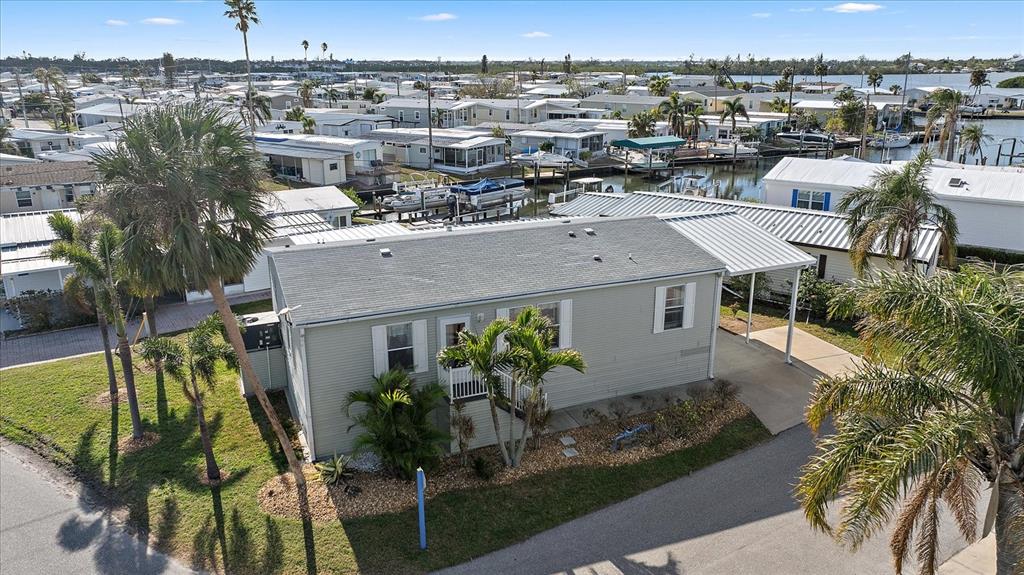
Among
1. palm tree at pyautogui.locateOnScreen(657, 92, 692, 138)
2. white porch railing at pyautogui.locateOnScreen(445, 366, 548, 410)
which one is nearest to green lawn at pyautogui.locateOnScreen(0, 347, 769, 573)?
white porch railing at pyautogui.locateOnScreen(445, 366, 548, 410)

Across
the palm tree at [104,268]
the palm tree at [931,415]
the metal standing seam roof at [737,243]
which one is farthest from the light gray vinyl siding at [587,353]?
the palm tree at [931,415]

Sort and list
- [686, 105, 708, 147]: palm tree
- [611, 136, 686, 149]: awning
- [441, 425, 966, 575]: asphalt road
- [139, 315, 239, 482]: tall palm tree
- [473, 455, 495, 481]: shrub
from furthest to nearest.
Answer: [686, 105, 708, 147]: palm tree
[611, 136, 686, 149]: awning
[473, 455, 495, 481]: shrub
[139, 315, 239, 482]: tall palm tree
[441, 425, 966, 575]: asphalt road

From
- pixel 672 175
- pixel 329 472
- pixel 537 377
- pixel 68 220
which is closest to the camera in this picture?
pixel 537 377

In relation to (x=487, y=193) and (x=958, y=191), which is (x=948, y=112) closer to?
(x=958, y=191)

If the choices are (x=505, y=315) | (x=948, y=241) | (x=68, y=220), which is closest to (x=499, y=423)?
(x=505, y=315)

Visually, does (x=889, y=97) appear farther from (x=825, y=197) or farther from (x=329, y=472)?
(x=329, y=472)

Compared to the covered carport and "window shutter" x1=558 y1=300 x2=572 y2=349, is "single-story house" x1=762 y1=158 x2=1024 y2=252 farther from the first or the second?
"window shutter" x1=558 y1=300 x2=572 y2=349
